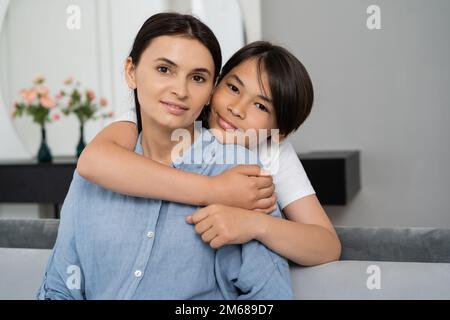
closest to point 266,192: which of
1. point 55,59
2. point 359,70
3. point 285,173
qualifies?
point 285,173

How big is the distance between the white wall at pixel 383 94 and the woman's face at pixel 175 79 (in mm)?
2083

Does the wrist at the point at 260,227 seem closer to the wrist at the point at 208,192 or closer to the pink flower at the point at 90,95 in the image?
the wrist at the point at 208,192

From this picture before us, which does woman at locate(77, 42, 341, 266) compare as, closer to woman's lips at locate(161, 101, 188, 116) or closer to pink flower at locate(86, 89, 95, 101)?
woman's lips at locate(161, 101, 188, 116)

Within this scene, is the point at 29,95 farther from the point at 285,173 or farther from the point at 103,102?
the point at 285,173

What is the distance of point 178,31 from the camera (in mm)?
1177

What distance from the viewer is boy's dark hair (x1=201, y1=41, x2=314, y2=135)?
4.58 feet

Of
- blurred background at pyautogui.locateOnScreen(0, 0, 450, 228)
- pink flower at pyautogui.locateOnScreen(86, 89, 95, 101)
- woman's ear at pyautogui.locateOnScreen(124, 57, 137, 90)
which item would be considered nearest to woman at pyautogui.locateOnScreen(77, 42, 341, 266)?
woman's ear at pyautogui.locateOnScreen(124, 57, 137, 90)

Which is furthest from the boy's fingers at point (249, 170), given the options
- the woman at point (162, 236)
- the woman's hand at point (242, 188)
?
the woman at point (162, 236)

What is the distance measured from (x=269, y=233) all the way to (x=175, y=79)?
1.17 ft

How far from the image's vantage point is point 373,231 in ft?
3.95

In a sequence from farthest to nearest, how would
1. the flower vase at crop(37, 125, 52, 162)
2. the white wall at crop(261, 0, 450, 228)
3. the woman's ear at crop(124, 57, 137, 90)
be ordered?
the flower vase at crop(37, 125, 52, 162), the white wall at crop(261, 0, 450, 228), the woman's ear at crop(124, 57, 137, 90)

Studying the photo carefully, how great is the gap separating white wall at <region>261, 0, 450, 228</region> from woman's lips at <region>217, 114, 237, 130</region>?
1.83 m

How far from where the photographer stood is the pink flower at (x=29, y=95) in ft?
10.6
